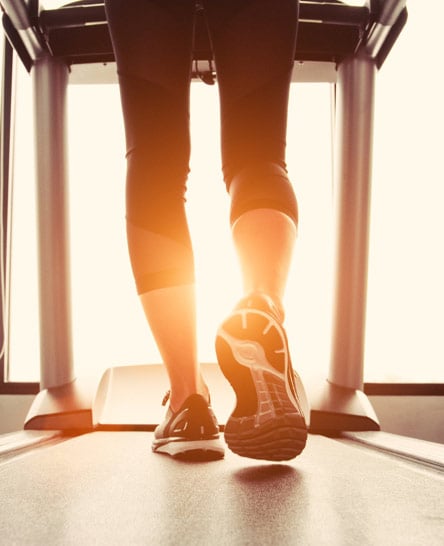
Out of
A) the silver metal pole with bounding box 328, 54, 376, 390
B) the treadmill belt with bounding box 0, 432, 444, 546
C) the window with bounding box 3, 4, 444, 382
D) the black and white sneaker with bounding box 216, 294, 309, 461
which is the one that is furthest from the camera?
the window with bounding box 3, 4, 444, 382

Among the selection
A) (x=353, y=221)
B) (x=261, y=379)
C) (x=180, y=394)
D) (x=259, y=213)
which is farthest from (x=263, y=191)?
(x=353, y=221)

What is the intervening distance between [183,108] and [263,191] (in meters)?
0.25

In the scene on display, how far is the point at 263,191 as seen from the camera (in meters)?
0.81

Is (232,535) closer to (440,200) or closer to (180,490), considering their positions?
(180,490)

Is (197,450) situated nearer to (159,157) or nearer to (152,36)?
(159,157)

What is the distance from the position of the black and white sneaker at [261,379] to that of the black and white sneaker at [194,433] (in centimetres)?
18

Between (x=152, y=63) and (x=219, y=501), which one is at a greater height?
(x=152, y=63)

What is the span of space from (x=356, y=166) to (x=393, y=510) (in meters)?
1.18

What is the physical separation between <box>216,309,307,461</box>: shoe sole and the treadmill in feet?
0.18

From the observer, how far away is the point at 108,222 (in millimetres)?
2275

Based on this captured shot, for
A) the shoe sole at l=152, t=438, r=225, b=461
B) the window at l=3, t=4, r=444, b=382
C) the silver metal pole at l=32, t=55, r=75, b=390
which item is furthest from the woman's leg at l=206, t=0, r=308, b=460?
the window at l=3, t=4, r=444, b=382

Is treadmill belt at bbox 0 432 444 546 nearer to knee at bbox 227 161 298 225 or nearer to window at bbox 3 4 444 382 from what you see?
knee at bbox 227 161 298 225

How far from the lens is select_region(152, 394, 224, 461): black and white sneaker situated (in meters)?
0.89

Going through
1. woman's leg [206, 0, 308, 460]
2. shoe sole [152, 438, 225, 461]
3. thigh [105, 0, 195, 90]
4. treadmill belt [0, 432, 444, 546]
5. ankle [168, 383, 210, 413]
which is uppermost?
thigh [105, 0, 195, 90]
